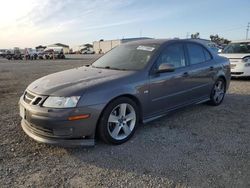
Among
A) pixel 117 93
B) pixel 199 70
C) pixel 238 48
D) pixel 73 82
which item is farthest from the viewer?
pixel 238 48

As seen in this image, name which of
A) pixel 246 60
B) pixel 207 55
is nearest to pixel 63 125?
pixel 207 55

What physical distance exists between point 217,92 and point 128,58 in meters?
2.56

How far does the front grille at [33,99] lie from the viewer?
3360mm

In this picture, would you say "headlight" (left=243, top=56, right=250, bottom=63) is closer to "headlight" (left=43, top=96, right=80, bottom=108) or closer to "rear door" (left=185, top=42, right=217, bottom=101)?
"rear door" (left=185, top=42, right=217, bottom=101)

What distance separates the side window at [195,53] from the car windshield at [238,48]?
18.1 ft

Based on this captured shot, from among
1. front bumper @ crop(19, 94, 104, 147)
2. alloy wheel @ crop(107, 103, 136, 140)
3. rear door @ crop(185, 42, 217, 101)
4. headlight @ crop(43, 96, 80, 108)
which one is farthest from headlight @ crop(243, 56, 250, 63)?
headlight @ crop(43, 96, 80, 108)

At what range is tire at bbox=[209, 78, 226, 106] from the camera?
572 cm

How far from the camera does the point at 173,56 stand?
459 centimetres

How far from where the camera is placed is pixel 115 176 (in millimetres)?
2887

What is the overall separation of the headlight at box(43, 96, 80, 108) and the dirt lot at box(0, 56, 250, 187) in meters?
0.70

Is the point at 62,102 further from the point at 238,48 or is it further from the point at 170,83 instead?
the point at 238,48

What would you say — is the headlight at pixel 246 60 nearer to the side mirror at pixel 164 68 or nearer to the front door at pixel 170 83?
the front door at pixel 170 83

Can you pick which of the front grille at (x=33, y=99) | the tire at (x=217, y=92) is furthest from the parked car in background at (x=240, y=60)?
the front grille at (x=33, y=99)

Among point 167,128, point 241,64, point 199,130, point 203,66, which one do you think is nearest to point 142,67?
point 167,128
